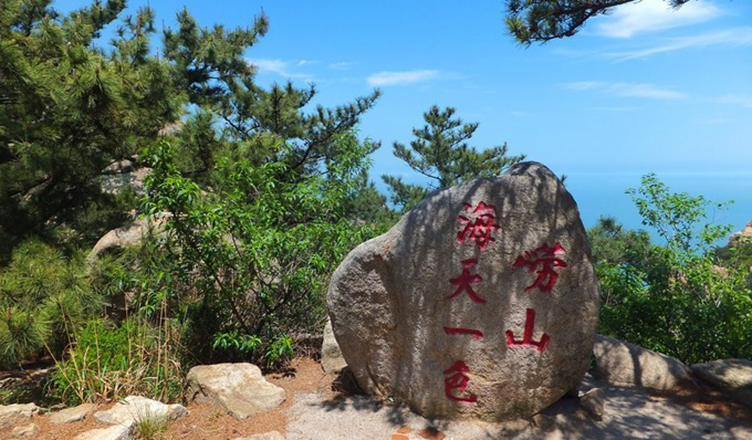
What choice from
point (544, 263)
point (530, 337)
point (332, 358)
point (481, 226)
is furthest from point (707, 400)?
point (332, 358)

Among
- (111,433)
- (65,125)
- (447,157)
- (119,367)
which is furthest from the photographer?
(447,157)

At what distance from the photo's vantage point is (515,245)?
3.72m

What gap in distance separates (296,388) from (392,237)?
5.71 ft

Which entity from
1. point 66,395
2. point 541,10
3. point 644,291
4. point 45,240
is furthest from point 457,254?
point 45,240

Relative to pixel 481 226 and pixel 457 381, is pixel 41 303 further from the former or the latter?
pixel 481 226

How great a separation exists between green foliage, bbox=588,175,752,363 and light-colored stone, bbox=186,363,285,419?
370 cm

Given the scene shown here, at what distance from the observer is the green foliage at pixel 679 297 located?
5.04m

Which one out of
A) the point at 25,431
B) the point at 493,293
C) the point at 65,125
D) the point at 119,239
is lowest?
the point at 25,431

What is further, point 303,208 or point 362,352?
point 303,208

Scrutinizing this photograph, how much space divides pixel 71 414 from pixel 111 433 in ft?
2.00

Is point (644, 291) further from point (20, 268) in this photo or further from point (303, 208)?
point (20, 268)

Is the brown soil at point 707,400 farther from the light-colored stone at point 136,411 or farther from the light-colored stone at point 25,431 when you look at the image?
the light-colored stone at point 25,431

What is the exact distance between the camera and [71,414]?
3.86 m

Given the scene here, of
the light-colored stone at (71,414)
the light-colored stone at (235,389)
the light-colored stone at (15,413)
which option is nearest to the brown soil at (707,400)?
the light-colored stone at (235,389)
